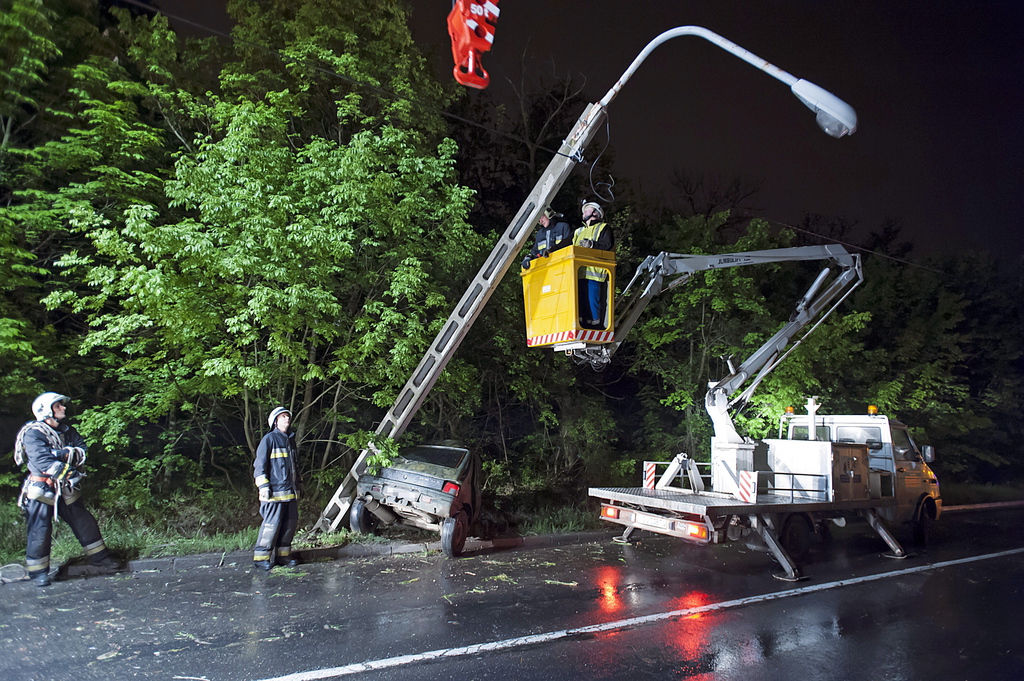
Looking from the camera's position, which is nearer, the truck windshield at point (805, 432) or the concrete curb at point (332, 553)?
the concrete curb at point (332, 553)

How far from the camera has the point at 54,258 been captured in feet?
28.9

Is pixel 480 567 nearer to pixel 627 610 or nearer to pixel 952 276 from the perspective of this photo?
pixel 627 610

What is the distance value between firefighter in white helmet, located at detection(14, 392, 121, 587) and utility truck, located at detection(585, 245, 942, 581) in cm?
568

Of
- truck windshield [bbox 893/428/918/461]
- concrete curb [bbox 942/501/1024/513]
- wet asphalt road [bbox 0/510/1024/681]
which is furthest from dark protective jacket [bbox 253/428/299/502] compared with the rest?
concrete curb [bbox 942/501/1024/513]

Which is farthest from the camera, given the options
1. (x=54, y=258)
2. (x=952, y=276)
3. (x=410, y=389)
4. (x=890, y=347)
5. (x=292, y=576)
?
(x=952, y=276)

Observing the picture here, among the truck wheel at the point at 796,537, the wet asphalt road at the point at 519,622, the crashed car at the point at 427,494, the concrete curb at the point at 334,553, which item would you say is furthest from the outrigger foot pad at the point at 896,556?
the crashed car at the point at 427,494

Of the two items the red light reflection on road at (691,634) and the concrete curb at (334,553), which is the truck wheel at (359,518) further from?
the red light reflection on road at (691,634)

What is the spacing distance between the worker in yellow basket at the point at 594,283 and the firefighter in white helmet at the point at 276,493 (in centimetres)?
388

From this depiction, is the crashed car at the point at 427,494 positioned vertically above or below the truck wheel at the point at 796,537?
above

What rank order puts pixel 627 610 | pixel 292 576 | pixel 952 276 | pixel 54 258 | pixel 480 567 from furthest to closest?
pixel 952 276
pixel 54 258
pixel 480 567
pixel 292 576
pixel 627 610

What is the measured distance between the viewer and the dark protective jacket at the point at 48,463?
6.87m

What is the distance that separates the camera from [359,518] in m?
9.36

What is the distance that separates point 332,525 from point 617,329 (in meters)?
4.95

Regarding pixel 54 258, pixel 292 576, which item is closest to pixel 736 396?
pixel 292 576
